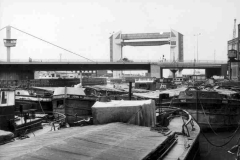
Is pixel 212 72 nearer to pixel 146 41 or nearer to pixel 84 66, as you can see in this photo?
pixel 146 41

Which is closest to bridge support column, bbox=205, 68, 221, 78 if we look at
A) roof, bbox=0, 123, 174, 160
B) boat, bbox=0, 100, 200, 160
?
boat, bbox=0, 100, 200, 160

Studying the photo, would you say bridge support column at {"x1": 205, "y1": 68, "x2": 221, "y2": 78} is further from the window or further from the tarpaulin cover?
the window

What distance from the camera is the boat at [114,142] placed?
264 inches

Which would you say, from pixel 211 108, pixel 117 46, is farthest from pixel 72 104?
pixel 117 46

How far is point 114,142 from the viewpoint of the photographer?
311 inches

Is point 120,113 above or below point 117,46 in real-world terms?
below

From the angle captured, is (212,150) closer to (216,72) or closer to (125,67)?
(125,67)

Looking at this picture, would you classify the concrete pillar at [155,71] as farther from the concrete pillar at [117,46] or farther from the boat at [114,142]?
the boat at [114,142]

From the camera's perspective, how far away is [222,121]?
21875 millimetres

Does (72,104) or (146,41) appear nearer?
(72,104)

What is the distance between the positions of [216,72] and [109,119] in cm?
7806

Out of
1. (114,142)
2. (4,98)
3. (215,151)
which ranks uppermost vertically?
(4,98)

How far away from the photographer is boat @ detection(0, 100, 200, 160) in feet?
22.0


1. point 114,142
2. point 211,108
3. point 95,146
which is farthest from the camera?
point 211,108
